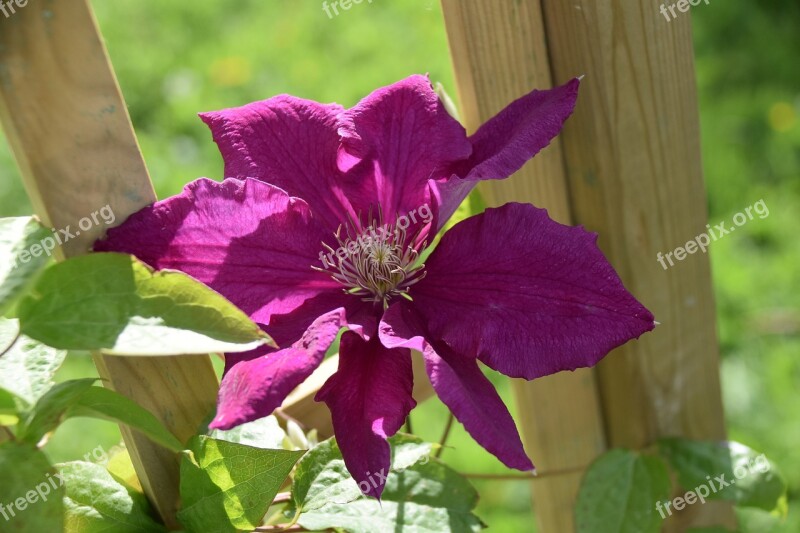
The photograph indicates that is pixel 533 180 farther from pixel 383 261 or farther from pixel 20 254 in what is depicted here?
pixel 20 254

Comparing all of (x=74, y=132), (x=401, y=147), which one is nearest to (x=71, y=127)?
(x=74, y=132)

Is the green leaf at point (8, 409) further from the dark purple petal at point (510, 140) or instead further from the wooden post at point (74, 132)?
the dark purple petal at point (510, 140)

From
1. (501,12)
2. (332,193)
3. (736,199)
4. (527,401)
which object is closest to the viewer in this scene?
(332,193)

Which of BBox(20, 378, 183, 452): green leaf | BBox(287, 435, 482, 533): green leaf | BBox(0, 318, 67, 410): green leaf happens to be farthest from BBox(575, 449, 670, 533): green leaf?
BBox(0, 318, 67, 410): green leaf

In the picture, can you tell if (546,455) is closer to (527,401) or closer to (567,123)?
(527,401)

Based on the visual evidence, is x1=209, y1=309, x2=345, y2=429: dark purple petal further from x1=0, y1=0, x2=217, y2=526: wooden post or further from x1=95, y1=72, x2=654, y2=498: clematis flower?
x1=0, y1=0, x2=217, y2=526: wooden post

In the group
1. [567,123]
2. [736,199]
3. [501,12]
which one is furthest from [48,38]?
[736,199]
